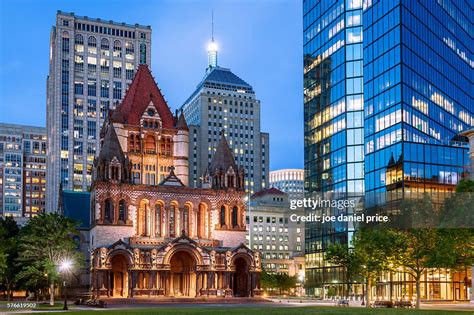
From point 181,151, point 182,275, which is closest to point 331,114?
point 181,151

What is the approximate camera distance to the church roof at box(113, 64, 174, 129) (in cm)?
13056

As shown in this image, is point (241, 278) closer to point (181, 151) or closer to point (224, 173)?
point (224, 173)

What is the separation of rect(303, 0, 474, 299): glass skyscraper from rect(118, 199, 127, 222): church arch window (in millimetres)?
39617

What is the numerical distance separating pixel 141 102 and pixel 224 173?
81.1ft

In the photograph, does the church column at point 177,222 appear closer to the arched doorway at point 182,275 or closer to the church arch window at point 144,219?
the arched doorway at point 182,275

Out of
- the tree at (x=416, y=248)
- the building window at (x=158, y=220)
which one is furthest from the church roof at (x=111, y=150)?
the tree at (x=416, y=248)

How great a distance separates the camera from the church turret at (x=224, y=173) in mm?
118250

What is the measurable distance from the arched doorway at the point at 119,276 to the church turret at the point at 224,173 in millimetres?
20182

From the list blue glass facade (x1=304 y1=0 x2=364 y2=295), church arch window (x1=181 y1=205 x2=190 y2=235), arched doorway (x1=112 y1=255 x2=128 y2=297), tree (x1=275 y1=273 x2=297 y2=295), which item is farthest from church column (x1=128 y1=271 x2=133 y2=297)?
tree (x1=275 y1=273 x2=297 y2=295)

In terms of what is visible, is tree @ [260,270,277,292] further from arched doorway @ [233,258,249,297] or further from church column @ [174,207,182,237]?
church column @ [174,207,182,237]

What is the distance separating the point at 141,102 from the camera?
13275cm

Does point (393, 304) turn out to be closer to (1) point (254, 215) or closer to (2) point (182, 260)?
(2) point (182, 260)

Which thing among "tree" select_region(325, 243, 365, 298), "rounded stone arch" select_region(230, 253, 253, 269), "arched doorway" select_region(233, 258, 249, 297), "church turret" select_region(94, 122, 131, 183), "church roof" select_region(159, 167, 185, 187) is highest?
"church turret" select_region(94, 122, 131, 183)

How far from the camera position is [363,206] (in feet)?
400
